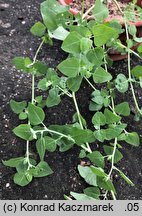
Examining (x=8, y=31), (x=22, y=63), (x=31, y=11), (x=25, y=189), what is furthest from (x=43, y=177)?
(x=31, y=11)

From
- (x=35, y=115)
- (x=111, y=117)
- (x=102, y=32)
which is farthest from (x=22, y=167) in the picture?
(x=102, y=32)

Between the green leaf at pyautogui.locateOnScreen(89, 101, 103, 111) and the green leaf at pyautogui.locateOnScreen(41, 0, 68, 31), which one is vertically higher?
the green leaf at pyautogui.locateOnScreen(41, 0, 68, 31)

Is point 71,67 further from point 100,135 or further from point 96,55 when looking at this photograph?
point 100,135

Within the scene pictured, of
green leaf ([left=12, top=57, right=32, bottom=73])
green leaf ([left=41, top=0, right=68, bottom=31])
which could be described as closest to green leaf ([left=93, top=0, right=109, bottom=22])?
green leaf ([left=41, top=0, right=68, bottom=31])

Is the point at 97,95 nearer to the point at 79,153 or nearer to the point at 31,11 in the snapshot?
the point at 79,153

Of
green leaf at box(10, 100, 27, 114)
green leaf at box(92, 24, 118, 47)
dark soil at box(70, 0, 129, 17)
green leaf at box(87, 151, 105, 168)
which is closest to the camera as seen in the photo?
green leaf at box(92, 24, 118, 47)

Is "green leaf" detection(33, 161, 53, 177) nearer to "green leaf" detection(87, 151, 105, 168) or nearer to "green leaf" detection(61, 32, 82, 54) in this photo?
"green leaf" detection(87, 151, 105, 168)

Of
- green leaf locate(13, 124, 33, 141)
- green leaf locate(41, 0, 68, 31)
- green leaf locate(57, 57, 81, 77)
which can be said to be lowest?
green leaf locate(13, 124, 33, 141)
